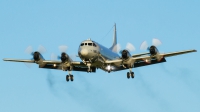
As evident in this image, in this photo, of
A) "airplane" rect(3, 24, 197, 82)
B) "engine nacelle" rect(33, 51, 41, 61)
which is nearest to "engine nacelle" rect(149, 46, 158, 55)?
"airplane" rect(3, 24, 197, 82)

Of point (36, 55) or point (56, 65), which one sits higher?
point (36, 55)

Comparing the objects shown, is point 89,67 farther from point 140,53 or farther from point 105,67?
point 140,53

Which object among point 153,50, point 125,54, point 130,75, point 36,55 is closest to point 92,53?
point 125,54

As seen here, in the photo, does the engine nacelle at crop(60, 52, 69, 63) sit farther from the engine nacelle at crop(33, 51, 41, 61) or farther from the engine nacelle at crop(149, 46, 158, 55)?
the engine nacelle at crop(149, 46, 158, 55)

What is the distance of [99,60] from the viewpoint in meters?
68.4

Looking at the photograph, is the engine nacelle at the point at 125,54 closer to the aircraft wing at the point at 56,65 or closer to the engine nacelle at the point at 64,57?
the aircraft wing at the point at 56,65

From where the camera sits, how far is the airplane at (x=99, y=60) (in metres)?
67.5

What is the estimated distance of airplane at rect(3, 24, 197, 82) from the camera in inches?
2657

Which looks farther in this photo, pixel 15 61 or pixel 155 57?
pixel 15 61

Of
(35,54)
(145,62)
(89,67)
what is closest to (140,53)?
(145,62)

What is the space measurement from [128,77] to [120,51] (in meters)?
3.76

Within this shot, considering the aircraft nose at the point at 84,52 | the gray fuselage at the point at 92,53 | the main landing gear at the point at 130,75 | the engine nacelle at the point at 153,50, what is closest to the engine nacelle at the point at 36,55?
the gray fuselage at the point at 92,53

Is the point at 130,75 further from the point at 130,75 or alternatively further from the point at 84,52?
the point at 84,52

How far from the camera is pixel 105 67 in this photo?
70188mm
